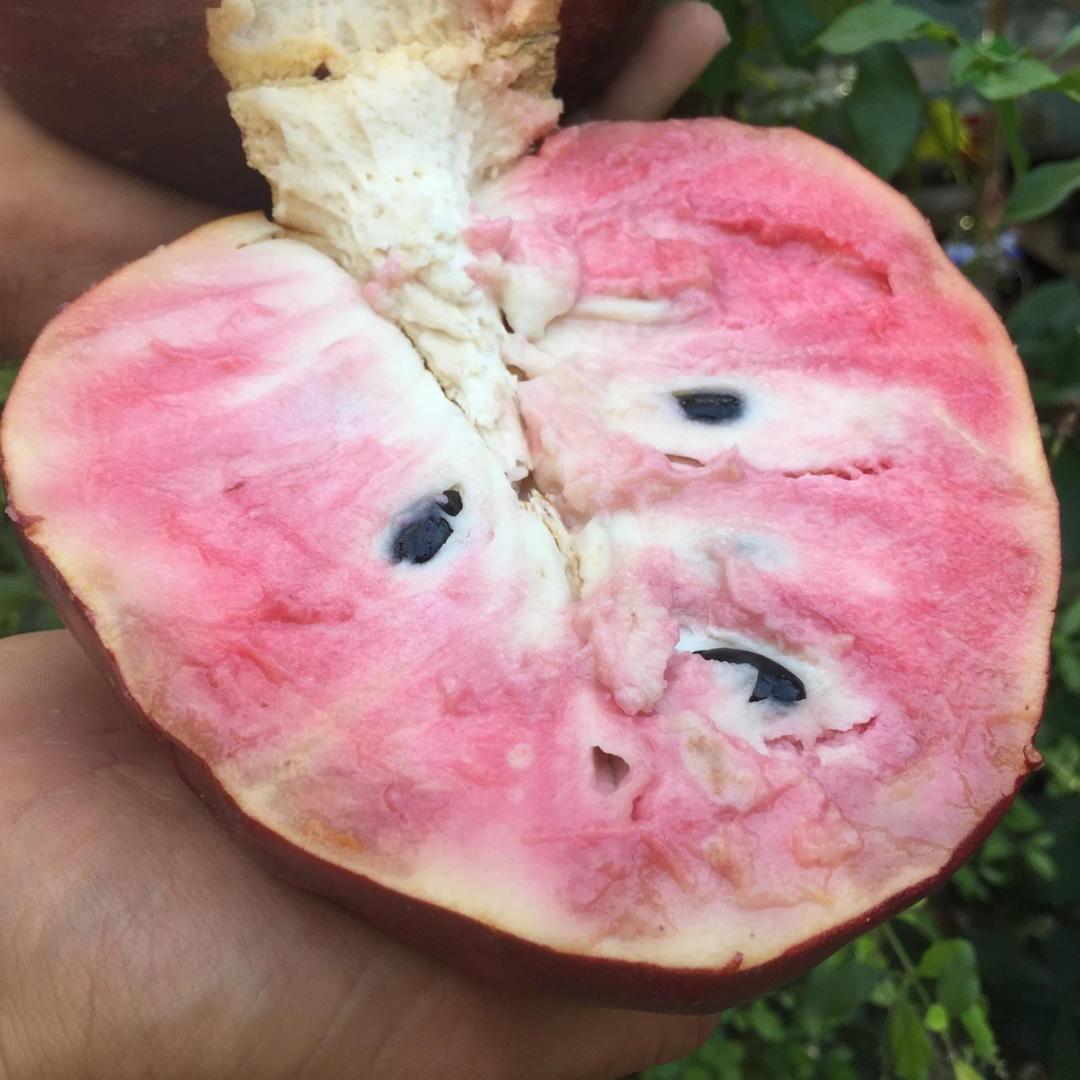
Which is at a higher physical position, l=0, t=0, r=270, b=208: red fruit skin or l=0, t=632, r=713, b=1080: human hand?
l=0, t=0, r=270, b=208: red fruit skin

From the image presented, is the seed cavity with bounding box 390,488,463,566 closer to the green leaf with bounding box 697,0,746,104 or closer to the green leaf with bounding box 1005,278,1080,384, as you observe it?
the green leaf with bounding box 697,0,746,104

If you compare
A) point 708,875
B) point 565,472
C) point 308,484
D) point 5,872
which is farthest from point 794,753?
point 5,872

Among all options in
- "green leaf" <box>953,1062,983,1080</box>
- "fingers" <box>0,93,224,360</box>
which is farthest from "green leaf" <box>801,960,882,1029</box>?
"fingers" <box>0,93,224,360</box>

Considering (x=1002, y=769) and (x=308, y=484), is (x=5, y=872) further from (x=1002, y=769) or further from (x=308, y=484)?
(x=1002, y=769)

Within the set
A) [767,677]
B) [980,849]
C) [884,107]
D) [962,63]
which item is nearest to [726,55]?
[884,107]

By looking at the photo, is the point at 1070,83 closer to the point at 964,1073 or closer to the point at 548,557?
the point at 548,557

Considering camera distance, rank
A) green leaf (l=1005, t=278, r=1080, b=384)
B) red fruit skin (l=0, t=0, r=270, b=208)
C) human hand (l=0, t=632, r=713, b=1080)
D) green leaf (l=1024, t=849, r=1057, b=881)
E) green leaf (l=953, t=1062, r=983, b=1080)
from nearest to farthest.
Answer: human hand (l=0, t=632, r=713, b=1080) → red fruit skin (l=0, t=0, r=270, b=208) → green leaf (l=953, t=1062, r=983, b=1080) → green leaf (l=1005, t=278, r=1080, b=384) → green leaf (l=1024, t=849, r=1057, b=881)

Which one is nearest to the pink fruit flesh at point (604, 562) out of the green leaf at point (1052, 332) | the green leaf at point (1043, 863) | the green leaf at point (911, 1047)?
the green leaf at point (1052, 332)

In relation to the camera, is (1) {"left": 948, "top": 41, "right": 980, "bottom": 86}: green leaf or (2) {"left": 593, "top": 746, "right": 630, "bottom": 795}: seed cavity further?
(1) {"left": 948, "top": 41, "right": 980, "bottom": 86}: green leaf
